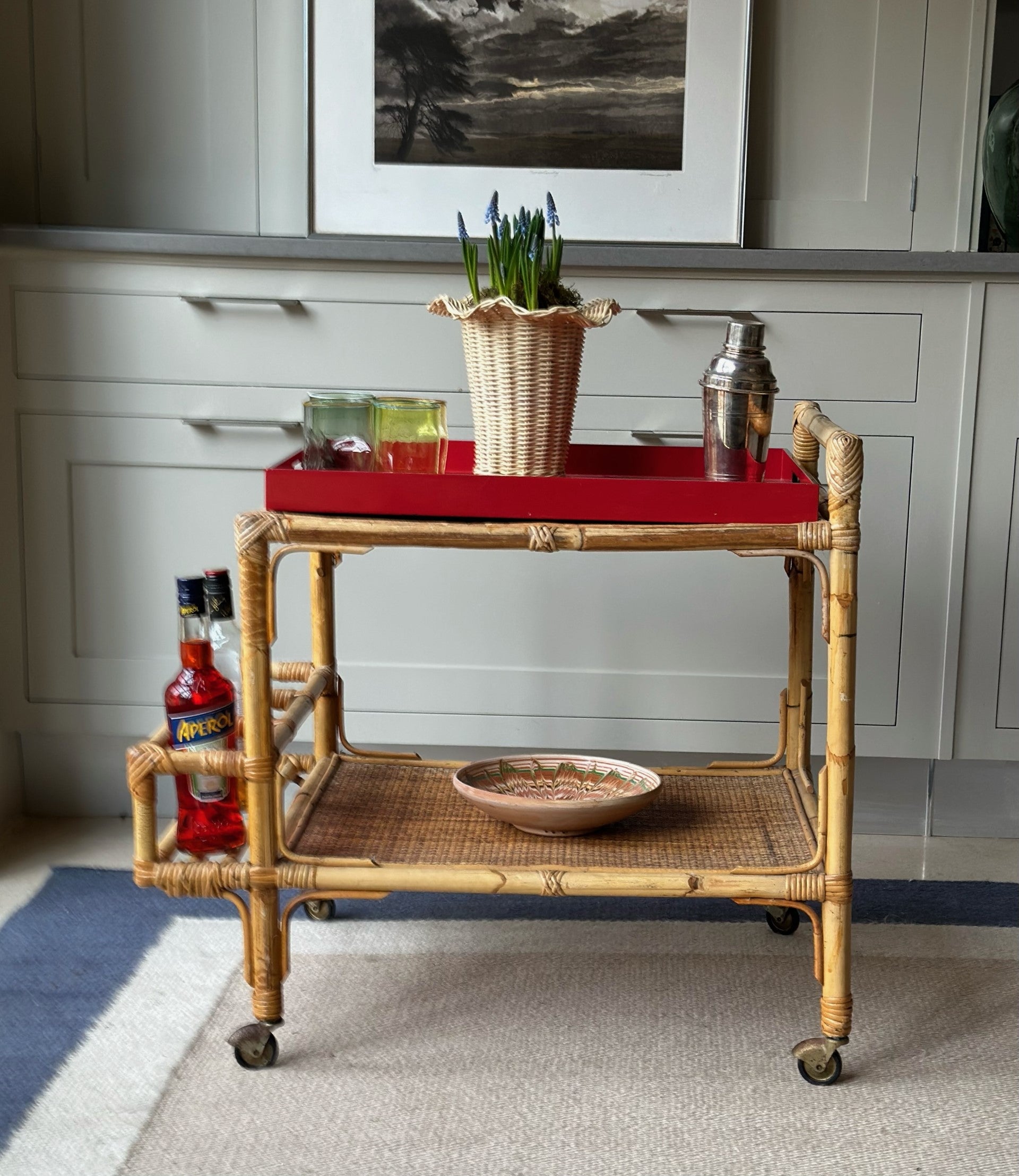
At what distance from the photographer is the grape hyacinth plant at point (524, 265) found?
1.26 meters

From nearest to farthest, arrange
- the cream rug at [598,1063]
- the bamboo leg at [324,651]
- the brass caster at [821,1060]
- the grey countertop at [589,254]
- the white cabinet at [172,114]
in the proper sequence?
the cream rug at [598,1063] < the brass caster at [821,1060] < the bamboo leg at [324,651] < the grey countertop at [589,254] < the white cabinet at [172,114]

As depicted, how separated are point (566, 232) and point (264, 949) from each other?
1223mm

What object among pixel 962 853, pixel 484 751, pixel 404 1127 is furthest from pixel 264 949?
pixel 962 853

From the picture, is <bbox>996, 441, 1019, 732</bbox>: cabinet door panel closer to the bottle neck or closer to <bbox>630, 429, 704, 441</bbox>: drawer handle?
<bbox>630, 429, 704, 441</bbox>: drawer handle

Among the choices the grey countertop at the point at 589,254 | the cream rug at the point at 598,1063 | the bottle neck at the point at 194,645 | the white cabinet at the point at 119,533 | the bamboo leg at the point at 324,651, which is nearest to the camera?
the cream rug at the point at 598,1063

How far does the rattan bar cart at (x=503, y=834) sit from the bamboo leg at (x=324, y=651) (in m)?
0.16

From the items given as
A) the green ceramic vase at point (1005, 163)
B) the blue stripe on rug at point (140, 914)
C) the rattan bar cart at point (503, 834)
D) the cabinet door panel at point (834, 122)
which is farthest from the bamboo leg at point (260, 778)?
the green ceramic vase at point (1005, 163)

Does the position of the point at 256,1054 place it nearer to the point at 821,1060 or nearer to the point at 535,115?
the point at 821,1060

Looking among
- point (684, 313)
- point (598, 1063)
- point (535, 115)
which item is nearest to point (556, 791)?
point (598, 1063)

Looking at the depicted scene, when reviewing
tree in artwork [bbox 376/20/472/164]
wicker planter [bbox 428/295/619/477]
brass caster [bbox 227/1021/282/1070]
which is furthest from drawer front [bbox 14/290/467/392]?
brass caster [bbox 227/1021/282/1070]

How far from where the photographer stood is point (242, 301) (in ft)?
6.15

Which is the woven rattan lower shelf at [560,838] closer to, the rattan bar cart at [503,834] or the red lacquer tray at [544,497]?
the rattan bar cart at [503,834]

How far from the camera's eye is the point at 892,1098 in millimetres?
1277

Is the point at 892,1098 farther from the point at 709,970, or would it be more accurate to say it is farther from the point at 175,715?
the point at 175,715
